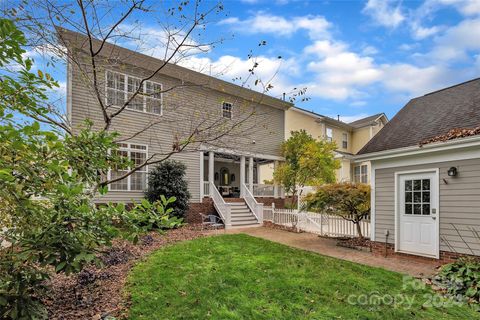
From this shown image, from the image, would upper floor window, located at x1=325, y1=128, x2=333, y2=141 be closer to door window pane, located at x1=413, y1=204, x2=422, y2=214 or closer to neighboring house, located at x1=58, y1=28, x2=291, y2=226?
neighboring house, located at x1=58, y1=28, x2=291, y2=226

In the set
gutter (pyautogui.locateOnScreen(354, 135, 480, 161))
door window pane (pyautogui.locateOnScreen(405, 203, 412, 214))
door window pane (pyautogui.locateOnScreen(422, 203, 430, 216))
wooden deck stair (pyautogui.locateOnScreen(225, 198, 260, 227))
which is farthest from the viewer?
wooden deck stair (pyautogui.locateOnScreen(225, 198, 260, 227))

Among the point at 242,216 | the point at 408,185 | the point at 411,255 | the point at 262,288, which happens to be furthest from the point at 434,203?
the point at 242,216

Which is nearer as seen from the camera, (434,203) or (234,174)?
(434,203)

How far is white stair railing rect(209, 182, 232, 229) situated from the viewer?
13.1 metres

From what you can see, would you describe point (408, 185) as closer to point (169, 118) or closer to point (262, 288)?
point (262, 288)

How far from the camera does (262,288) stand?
15.6ft

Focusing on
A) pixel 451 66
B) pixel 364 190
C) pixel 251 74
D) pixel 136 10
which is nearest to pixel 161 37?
pixel 136 10

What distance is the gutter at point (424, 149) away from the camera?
6325 mm

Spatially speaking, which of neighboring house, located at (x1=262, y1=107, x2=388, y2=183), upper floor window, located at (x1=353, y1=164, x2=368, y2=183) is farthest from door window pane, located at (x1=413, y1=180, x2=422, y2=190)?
upper floor window, located at (x1=353, y1=164, x2=368, y2=183)

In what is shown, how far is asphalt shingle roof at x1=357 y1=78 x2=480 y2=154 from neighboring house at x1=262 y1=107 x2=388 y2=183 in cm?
1054

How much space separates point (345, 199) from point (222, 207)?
21.1 ft

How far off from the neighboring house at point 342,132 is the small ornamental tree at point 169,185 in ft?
31.4

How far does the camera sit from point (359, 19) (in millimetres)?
8758

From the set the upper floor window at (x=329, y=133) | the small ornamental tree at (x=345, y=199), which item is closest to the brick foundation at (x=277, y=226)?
the small ornamental tree at (x=345, y=199)
